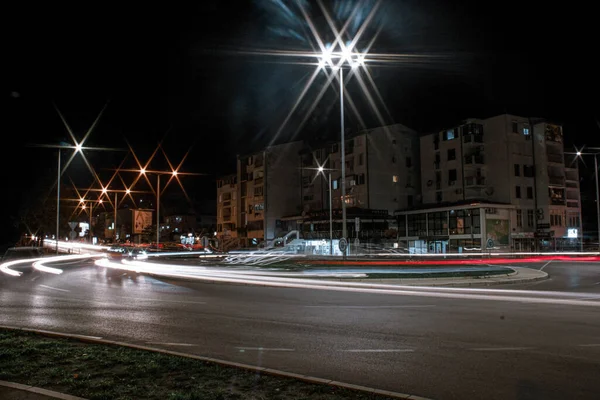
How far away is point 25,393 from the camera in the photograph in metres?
5.10

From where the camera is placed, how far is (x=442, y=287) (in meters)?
17.1

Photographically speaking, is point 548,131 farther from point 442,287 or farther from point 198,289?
point 198,289

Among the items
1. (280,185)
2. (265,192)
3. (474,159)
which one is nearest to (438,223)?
(474,159)

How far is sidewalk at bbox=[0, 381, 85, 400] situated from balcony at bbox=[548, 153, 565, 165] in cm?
6268

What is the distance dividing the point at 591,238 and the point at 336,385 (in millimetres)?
72761

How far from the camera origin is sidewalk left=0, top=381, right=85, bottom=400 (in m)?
4.94

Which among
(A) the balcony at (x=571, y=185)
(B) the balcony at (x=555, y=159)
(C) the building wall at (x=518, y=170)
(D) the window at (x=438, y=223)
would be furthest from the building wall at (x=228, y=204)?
(A) the balcony at (x=571, y=185)

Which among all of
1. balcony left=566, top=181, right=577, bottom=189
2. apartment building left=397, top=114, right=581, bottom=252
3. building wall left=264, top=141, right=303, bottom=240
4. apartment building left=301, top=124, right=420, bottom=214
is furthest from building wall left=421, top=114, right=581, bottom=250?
building wall left=264, top=141, right=303, bottom=240

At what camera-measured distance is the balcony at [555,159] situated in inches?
2314

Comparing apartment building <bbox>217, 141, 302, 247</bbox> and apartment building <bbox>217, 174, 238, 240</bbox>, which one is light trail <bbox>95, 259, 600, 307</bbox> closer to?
apartment building <bbox>217, 141, 302, 247</bbox>

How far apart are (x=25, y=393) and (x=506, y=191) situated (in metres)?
58.4

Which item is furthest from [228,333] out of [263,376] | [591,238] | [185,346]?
[591,238]

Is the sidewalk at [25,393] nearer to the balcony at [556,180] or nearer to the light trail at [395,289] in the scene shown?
the light trail at [395,289]

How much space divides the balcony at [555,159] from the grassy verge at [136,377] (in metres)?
61.1
